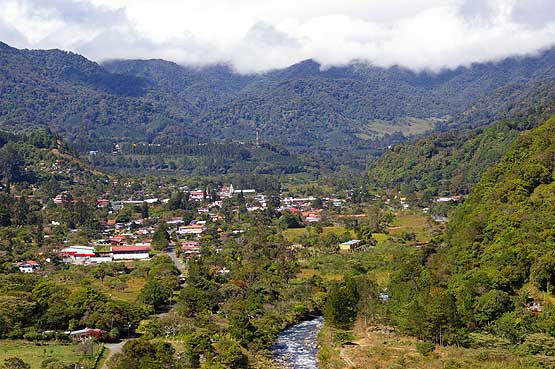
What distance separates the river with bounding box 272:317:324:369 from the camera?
36.1m

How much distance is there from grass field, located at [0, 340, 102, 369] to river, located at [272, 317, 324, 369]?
10229mm

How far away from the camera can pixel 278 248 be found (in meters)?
62.8

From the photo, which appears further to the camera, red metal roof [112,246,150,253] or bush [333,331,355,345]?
red metal roof [112,246,150,253]

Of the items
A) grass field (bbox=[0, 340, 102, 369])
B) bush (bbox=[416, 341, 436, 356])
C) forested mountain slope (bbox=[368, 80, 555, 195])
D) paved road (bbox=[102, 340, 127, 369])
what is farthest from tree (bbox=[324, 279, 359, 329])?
forested mountain slope (bbox=[368, 80, 555, 195])

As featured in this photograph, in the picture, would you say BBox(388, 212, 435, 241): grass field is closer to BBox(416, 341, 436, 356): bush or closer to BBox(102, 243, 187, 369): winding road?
BBox(102, 243, 187, 369): winding road

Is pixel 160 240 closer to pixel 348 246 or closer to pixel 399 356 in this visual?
pixel 348 246

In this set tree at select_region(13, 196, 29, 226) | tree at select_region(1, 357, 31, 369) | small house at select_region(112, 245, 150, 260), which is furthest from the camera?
tree at select_region(13, 196, 29, 226)

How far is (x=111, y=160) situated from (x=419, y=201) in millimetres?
79470

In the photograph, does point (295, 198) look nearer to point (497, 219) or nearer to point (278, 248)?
point (278, 248)

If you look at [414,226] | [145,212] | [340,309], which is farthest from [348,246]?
[145,212]

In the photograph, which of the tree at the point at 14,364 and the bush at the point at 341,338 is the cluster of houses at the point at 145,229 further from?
the bush at the point at 341,338

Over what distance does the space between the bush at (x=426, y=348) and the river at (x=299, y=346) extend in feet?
17.5

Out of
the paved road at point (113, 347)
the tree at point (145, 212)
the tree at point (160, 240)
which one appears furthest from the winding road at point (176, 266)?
the tree at point (145, 212)

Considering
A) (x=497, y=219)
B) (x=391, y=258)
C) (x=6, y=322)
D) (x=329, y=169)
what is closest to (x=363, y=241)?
(x=391, y=258)
